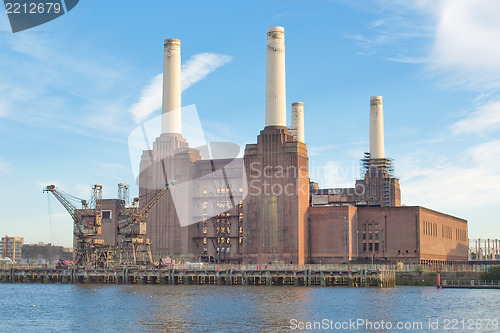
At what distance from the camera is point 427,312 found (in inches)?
3285

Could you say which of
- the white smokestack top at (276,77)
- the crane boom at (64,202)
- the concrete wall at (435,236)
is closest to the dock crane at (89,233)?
the crane boom at (64,202)

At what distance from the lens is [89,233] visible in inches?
5856

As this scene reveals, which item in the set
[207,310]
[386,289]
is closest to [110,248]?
[386,289]

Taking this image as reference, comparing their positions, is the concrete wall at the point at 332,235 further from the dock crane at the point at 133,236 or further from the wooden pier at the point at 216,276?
the dock crane at the point at 133,236

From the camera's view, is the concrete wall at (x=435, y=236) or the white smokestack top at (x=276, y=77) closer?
the white smokestack top at (x=276, y=77)

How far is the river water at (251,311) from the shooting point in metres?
70.4

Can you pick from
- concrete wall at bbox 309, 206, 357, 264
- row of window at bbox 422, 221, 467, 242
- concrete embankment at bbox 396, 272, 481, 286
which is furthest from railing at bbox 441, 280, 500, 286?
row of window at bbox 422, 221, 467, 242

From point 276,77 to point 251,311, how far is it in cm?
8657

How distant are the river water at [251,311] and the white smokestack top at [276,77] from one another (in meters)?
56.3

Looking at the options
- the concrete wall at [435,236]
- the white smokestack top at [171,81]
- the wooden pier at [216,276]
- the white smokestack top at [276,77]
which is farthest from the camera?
the white smokestack top at [171,81]

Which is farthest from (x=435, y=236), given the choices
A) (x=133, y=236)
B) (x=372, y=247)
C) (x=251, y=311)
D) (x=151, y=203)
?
(x=251, y=311)

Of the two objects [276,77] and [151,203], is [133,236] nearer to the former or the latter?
[151,203]

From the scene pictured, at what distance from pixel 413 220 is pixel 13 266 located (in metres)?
90.5

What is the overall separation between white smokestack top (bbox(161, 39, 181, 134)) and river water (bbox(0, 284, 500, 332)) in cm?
7005
